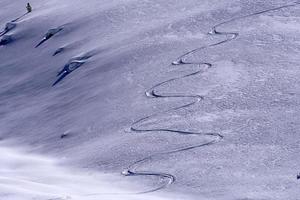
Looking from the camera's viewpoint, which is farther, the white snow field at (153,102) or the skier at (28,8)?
the skier at (28,8)

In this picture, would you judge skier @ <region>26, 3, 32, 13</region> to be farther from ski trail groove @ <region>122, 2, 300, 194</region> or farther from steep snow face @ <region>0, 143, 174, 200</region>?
steep snow face @ <region>0, 143, 174, 200</region>

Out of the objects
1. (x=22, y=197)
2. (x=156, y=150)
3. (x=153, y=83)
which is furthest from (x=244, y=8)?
(x=22, y=197)

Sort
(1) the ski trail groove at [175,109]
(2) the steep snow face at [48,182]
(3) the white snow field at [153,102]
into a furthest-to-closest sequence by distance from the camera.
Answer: (1) the ski trail groove at [175,109] < (3) the white snow field at [153,102] < (2) the steep snow face at [48,182]

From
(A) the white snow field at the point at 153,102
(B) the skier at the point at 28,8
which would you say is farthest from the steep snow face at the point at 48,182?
(B) the skier at the point at 28,8

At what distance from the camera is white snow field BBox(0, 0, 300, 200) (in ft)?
24.6

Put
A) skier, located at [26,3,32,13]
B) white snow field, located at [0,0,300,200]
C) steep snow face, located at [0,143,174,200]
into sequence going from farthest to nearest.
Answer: skier, located at [26,3,32,13] < white snow field, located at [0,0,300,200] < steep snow face, located at [0,143,174,200]

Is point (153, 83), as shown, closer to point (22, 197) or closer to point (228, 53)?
point (228, 53)

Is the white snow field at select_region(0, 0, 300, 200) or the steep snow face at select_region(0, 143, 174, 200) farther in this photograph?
the white snow field at select_region(0, 0, 300, 200)

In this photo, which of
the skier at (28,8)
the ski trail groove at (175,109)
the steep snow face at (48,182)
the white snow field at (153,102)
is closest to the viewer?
the steep snow face at (48,182)

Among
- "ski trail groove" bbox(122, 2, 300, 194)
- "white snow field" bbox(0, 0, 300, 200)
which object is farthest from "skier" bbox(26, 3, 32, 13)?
"ski trail groove" bbox(122, 2, 300, 194)

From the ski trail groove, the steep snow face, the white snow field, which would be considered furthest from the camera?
the ski trail groove

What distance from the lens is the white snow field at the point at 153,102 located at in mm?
7511

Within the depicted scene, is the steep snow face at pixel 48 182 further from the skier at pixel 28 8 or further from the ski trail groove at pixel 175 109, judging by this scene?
the skier at pixel 28 8

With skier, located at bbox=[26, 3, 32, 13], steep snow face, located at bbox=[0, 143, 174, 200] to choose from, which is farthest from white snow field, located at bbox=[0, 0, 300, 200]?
skier, located at bbox=[26, 3, 32, 13]
